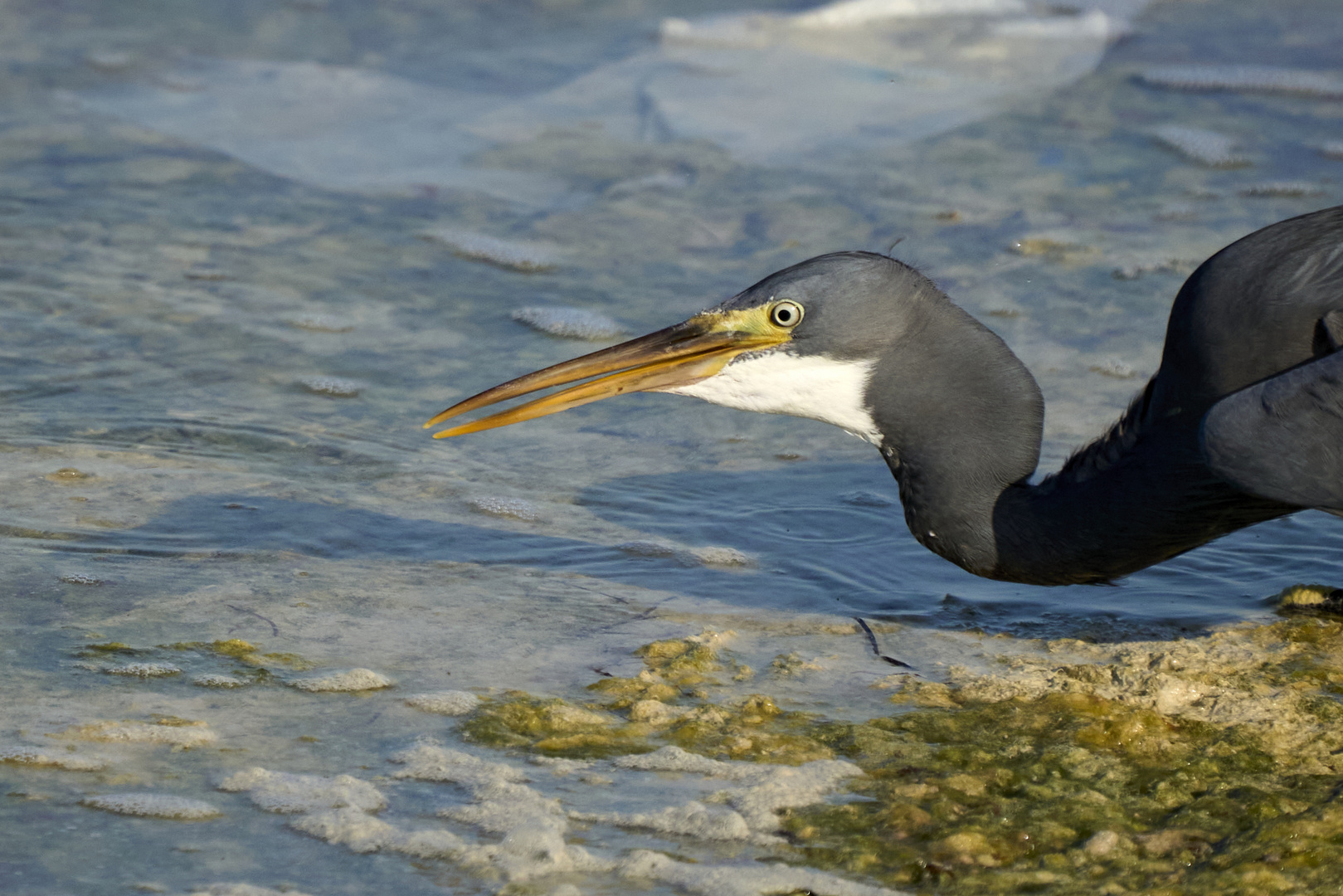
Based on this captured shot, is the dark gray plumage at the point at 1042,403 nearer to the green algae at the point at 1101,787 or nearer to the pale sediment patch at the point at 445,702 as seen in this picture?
the green algae at the point at 1101,787

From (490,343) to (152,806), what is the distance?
3343 millimetres

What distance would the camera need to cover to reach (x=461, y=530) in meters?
4.45

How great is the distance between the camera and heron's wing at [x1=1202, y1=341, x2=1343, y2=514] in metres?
3.09

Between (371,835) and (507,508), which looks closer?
(371,835)

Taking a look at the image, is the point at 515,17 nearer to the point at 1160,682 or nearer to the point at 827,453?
the point at 827,453

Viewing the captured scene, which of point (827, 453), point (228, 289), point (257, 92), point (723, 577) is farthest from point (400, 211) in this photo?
point (723, 577)

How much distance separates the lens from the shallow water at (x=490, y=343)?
3.23 metres

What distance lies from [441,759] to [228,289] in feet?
12.2

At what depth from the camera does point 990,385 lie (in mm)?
3576

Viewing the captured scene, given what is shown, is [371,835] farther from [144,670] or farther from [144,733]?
[144,670]

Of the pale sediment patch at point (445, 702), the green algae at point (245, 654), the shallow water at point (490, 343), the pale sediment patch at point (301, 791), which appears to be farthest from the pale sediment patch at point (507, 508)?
the pale sediment patch at point (301, 791)

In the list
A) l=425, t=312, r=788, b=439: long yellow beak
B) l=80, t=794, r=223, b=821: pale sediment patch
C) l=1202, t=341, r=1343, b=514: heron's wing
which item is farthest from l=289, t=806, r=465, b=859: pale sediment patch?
l=1202, t=341, r=1343, b=514: heron's wing

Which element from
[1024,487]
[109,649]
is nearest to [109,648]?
[109,649]

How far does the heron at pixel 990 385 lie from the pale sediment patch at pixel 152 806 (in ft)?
4.15
